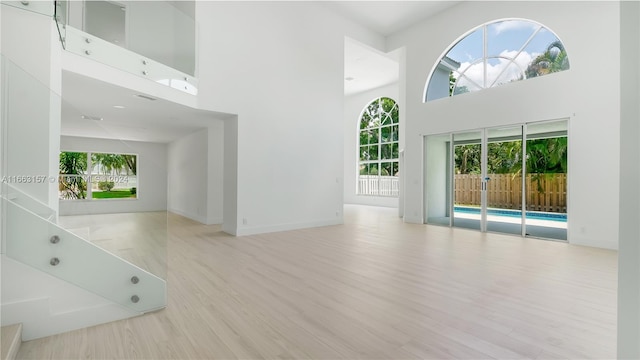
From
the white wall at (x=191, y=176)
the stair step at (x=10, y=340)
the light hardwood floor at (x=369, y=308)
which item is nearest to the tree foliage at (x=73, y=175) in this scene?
the stair step at (x=10, y=340)

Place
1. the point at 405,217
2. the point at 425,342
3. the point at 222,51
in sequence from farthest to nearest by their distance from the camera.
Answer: the point at 405,217 < the point at 222,51 < the point at 425,342

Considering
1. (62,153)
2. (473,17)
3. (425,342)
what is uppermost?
(473,17)

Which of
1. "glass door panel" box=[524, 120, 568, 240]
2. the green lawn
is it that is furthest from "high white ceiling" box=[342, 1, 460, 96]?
the green lawn

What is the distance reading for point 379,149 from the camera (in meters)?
12.7

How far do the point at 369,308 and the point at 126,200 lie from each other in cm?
213

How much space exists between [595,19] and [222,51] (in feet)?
21.5

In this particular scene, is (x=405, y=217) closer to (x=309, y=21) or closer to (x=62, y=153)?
(x=309, y=21)

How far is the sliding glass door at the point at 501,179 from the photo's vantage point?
5.76m

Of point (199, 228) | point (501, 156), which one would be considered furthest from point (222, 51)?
point (501, 156)

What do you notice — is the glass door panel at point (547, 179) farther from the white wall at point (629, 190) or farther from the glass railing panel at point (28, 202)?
the glass railing panel at point (28, 202)

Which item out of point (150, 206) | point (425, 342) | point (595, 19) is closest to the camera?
point (425, 342)

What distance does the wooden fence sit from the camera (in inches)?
224

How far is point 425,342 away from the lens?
206cm

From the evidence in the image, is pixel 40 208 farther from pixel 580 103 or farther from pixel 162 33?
pixel 580 103
